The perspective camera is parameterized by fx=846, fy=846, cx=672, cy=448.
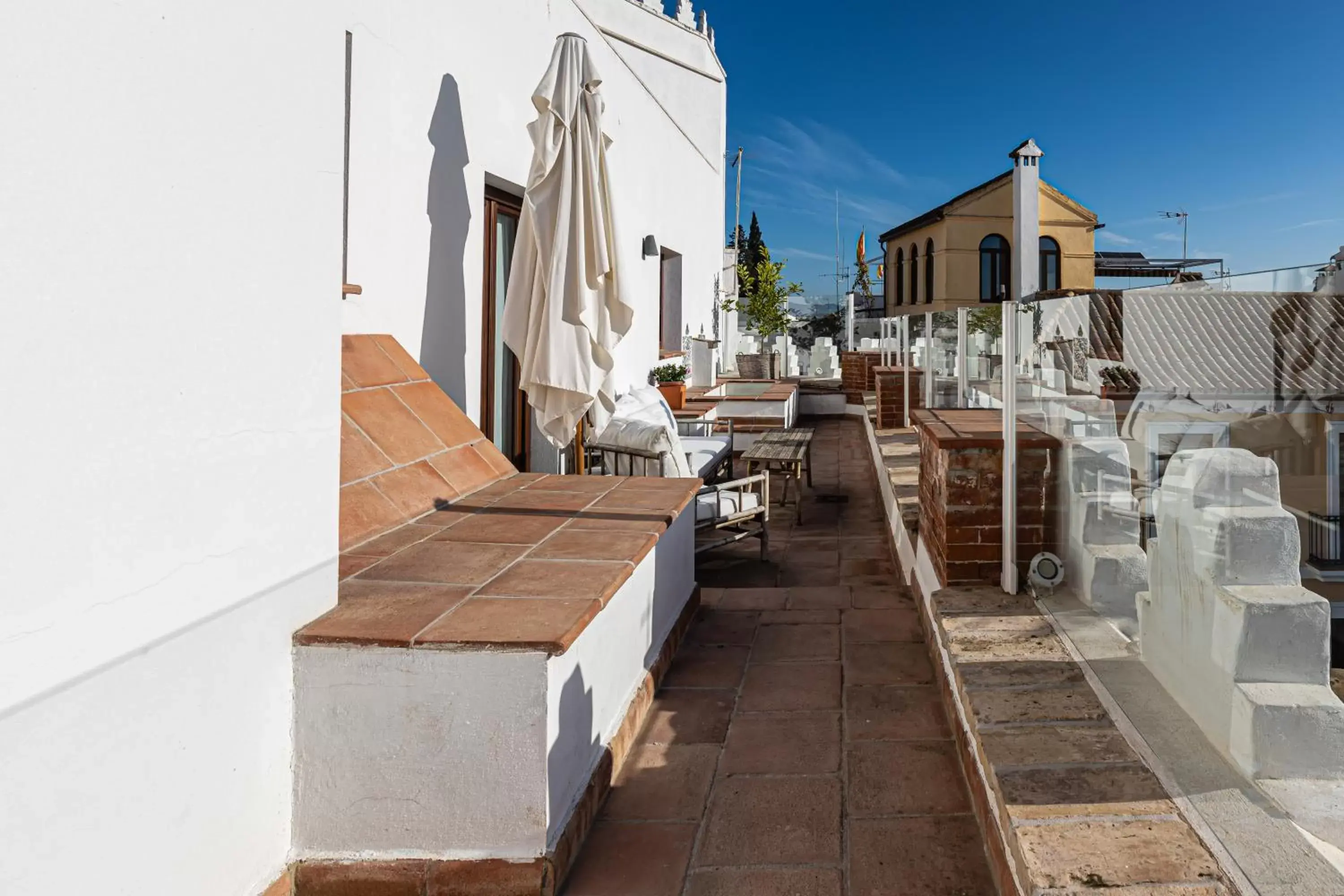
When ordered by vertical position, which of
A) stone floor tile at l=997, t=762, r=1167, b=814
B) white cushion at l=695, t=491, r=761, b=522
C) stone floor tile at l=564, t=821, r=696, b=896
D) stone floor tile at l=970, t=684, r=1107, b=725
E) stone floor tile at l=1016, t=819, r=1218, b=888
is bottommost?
stone floor tile at l=564, t=821, r=696, b=896

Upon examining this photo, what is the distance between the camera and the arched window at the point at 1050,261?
77.7 ft

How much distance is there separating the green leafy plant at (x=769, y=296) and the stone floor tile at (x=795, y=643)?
44.2ft

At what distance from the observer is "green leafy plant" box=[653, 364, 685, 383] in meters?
9.31

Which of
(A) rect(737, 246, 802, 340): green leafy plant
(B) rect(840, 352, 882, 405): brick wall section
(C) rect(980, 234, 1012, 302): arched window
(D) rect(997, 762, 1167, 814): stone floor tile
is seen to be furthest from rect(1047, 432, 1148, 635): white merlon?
(C) rect(980, 234, 1012, 302): arched window

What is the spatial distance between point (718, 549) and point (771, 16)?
2223 cm

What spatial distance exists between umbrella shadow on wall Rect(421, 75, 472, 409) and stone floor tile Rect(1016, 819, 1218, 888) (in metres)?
3.33

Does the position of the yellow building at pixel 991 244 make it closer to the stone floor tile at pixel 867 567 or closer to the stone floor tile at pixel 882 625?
the stone floor tile at pixel 867 567

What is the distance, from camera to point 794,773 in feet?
7.47

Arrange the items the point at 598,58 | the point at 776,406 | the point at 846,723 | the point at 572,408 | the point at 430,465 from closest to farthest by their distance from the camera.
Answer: the point at 846,723 → the point at 430,465 → the point at 572,408 → the point at 598,58 → the point at 776,406

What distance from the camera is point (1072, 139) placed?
34.1 metres

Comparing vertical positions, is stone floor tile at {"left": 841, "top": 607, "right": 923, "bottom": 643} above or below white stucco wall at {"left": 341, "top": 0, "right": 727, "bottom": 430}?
below

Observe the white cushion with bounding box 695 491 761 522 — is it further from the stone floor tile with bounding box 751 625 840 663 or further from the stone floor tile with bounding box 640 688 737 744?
the stone floor tile with bounding box 640 688 737 744

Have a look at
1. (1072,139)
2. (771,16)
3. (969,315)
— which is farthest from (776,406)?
(1072,139)

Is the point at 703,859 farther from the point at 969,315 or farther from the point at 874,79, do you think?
the point at 874,79
